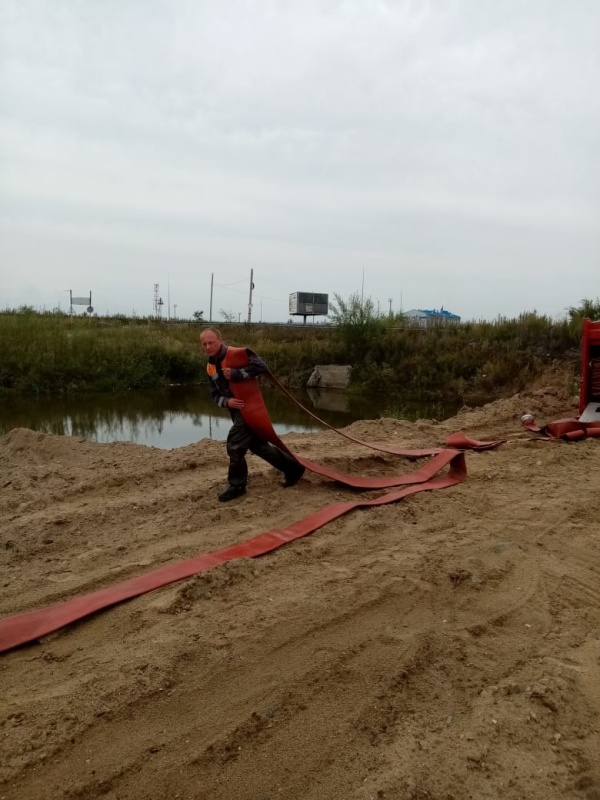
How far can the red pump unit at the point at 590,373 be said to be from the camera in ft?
29.3

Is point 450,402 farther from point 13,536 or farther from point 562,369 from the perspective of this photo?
point 13,536

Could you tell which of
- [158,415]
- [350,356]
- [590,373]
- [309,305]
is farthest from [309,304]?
[590,373]

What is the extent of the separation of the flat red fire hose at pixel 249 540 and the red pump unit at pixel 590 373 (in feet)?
8.26

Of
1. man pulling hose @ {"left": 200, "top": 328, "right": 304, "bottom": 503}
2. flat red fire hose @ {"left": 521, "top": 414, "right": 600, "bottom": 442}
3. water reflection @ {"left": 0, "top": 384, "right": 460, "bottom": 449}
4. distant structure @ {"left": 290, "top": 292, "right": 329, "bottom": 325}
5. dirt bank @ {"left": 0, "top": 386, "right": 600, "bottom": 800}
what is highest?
distant structure @ {"left": 290, "top": 292, "right": 329, "bottom": 325}

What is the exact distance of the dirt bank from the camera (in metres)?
2.29

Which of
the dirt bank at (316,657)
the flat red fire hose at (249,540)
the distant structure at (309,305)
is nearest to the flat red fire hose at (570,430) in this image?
the flat red fire hose at (249,540)

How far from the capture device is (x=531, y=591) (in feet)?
11.8

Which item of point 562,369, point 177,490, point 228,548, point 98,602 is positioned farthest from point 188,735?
point 562,369

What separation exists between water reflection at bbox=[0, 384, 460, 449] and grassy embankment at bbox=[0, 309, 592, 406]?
5.29 ft

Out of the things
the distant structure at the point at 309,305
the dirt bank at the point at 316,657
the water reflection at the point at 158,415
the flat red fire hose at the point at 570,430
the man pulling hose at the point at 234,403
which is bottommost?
→ the water reflection at the point at 158,415

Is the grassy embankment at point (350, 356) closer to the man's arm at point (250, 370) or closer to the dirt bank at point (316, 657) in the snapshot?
the man's arm at point (250, 370)

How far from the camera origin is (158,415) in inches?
621

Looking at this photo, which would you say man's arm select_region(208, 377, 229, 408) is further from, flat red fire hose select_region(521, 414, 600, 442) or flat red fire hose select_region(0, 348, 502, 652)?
flat red fire hose select_region(521, 414, 600, 442)

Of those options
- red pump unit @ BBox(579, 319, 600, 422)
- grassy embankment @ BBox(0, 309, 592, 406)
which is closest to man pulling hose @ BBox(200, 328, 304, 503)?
red pump unit @ BBox(579, 319, 600, 422)
